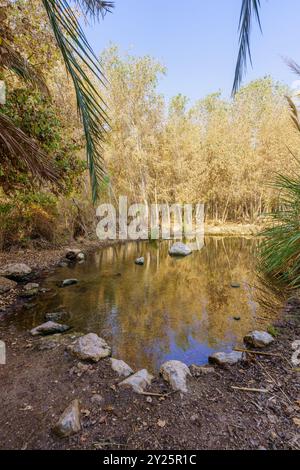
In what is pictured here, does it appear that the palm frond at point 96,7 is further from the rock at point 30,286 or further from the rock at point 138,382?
the rock at point 30,286

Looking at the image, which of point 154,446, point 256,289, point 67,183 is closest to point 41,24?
point 67,183

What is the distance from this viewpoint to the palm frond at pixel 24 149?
1720 millimetres

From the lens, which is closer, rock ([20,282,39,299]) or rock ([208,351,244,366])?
rock ([208,351,244,366])

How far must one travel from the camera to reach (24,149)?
74.7 inches

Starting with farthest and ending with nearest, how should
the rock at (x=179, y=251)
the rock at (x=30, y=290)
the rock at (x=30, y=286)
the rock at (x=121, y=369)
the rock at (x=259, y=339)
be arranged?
1. the rock at (x=179, y=251)
2. the rock at (x=30, y=286)
3. the rock at (x=30, y=290)
4. the rock at (x=259, y=339)
5. the rock at (x=121, y=369)

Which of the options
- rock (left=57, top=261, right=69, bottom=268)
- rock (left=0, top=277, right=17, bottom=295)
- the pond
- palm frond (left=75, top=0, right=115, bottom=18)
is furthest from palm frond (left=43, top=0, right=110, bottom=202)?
rock (left=57, top=261, right=69, bottom=268)

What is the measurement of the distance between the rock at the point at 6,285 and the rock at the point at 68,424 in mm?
3601

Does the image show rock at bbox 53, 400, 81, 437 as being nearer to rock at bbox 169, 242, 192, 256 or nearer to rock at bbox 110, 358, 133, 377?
rock at bbox 110, 358, 133, 377

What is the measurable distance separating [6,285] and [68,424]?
155 inches

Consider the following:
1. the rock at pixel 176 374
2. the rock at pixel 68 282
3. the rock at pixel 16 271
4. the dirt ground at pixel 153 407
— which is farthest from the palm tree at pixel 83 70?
the rock at pixel 16 271

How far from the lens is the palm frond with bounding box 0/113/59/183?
5.64ft

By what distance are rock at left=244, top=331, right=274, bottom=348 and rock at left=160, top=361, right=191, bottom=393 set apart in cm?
88

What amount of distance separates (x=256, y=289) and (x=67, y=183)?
423 cm
